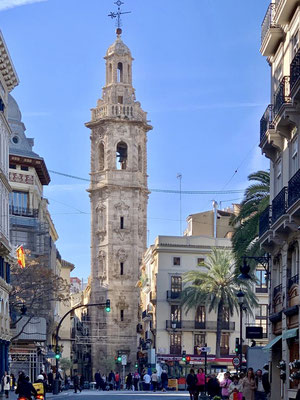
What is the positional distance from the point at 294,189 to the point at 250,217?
1751 cm

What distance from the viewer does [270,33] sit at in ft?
108

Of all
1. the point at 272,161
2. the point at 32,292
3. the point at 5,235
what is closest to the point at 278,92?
the point at 272,161

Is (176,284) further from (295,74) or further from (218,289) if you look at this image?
(295,74)

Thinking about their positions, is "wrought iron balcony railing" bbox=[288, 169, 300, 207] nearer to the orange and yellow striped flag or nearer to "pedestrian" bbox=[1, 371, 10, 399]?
"pedestrian" bbox=[1, 371, 10, 399]

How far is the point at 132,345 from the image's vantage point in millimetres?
123688

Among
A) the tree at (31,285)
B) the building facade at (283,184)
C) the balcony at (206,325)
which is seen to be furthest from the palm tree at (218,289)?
the building facade at (283,184)

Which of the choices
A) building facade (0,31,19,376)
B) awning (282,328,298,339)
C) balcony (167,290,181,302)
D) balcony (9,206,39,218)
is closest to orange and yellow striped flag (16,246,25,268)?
building facade (0,31,19,376)

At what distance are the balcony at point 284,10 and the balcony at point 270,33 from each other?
2.78 ft

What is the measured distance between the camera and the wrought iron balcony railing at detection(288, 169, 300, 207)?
28.0 meters

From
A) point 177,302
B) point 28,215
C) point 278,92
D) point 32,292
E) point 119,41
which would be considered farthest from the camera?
point 119,41

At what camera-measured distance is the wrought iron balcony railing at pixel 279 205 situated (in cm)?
2998

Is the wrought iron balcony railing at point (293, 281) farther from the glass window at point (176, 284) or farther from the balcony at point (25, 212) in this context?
the glass window at point (176, 284)

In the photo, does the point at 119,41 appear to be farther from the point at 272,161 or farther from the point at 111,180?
the point at 272,161

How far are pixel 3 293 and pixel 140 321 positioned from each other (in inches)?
2635
